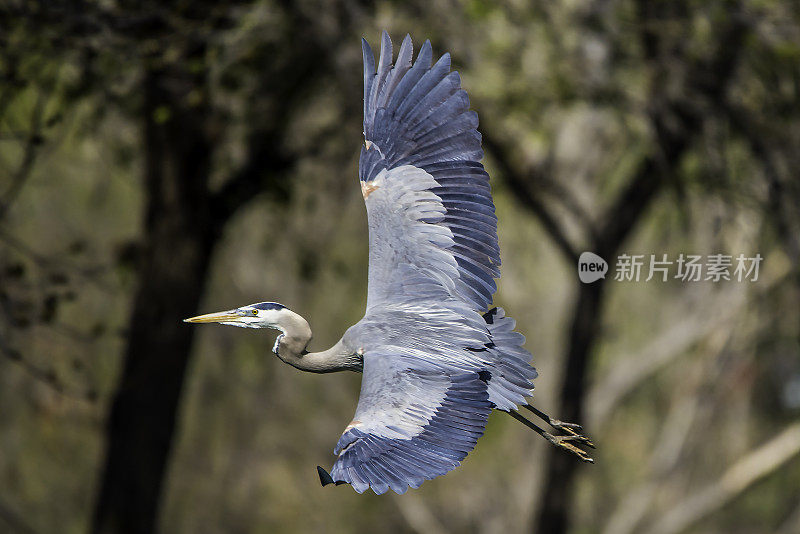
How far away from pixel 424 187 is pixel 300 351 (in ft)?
1.72

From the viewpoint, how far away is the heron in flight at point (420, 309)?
2021 mm

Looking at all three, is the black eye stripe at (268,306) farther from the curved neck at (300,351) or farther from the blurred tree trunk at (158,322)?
the blurred tree trunk at (158,322)

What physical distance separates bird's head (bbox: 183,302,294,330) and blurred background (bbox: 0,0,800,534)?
6.79 feet

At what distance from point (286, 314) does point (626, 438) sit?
1735cm

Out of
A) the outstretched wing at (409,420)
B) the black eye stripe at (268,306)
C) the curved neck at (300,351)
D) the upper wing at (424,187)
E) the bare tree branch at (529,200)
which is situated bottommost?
the outstretched wing at (409,420)

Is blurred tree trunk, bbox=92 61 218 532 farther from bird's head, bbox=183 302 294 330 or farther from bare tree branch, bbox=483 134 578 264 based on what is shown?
bird's head, bbox=183 302 294 330

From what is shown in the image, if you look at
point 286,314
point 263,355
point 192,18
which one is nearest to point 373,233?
point 286,314

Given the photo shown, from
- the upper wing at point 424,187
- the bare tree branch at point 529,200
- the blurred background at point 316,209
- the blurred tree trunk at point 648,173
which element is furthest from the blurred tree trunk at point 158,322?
the upper wing at point 424,187

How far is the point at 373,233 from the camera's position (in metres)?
2.30

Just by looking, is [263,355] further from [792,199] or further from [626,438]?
[626,438]

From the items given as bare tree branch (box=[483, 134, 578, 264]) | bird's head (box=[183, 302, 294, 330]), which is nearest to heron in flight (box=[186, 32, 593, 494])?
bird's head (box=[183, 302, 294, 330])

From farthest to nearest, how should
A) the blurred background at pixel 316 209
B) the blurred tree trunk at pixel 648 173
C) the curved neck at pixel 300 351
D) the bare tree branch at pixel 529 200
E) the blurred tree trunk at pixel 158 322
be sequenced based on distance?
1. the bare tree branch at pixel 529 200
2. the blurred tree trunk at pixel 648 173
3. the blurred tree trunk at pixel 158 322
4. the blurred background at pixel 316 209
5. the curved neck at pixel 300 351

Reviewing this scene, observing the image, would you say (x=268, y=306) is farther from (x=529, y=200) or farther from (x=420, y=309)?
(x=529, y=200)

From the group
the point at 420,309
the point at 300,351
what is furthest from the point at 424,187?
the point at 300,351
